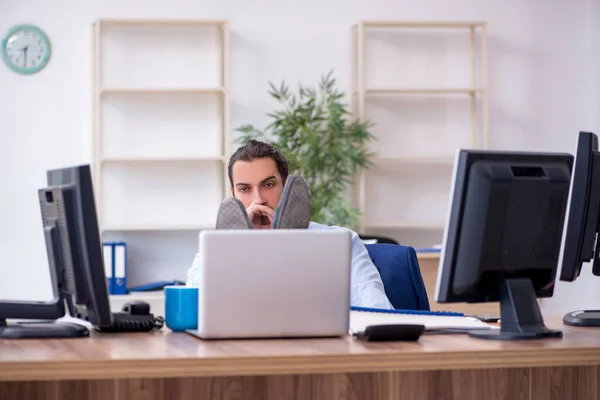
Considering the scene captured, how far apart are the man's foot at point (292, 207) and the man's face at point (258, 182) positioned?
0.75 meters

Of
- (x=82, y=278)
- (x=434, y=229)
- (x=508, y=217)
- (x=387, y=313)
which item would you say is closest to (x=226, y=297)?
(x=82, y=278)

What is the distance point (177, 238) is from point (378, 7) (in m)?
1.85

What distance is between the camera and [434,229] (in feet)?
19.8

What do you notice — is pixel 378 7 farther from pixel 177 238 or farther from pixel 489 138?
pixel 177 238

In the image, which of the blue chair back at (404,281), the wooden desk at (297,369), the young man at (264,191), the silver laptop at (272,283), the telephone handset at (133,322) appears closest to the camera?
the wooden desk at (297,369)

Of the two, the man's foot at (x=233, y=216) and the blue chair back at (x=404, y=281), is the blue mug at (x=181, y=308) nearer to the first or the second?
the man's foot at (x=233, y=216)

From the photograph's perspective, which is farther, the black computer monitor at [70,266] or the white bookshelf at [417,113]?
the white bookshelf at [417,113]

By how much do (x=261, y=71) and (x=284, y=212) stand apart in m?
3.74

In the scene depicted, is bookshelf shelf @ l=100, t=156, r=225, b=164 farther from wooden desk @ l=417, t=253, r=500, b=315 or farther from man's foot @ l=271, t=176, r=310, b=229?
man's foot @ l=271, t=176, r=310, b=229

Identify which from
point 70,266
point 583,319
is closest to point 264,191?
point 70,266

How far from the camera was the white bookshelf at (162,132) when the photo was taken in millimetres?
5715

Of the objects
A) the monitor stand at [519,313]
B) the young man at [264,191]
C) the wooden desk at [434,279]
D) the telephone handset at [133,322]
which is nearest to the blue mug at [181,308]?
the telephone handset at [133,322]

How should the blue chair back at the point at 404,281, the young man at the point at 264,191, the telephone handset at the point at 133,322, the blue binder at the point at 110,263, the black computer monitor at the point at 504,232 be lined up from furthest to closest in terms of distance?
the blue binder at the point at 110,263
the blue chair back at the point at 404,281
the young man at the point at 264,191
the telephone handset at the point at 133,322
the black computer monitor at the point at 504,232

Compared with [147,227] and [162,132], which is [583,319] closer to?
[147,227]
